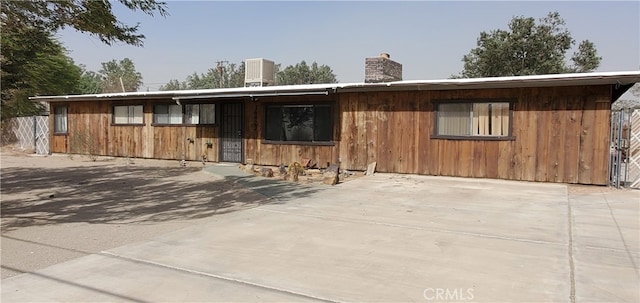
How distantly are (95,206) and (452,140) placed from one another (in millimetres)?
8227

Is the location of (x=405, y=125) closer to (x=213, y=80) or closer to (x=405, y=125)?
(x=405, y=125)

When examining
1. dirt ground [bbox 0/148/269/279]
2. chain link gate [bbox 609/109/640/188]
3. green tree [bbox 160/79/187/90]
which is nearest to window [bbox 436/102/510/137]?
chain link gate [bbox 609/109/640/188]

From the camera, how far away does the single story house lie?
9938 mm

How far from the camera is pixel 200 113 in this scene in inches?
604

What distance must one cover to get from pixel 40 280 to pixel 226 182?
6885mm

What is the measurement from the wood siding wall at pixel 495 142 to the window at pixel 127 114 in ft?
28.0

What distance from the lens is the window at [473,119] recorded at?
35.3 feet

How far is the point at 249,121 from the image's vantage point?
14383mm

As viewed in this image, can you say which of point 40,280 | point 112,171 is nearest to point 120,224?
point 40,280

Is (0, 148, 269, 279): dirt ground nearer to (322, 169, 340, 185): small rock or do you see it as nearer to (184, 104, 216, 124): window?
(322, 169, 340, 185): small rock

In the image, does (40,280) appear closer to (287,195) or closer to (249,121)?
(287,195)

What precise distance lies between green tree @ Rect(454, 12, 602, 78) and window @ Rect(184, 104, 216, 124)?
29.9 meters

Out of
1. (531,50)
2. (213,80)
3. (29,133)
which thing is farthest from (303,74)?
(29,133)

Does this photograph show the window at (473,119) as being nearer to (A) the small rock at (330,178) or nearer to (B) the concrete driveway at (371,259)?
(A) the small rock at (330,178)
